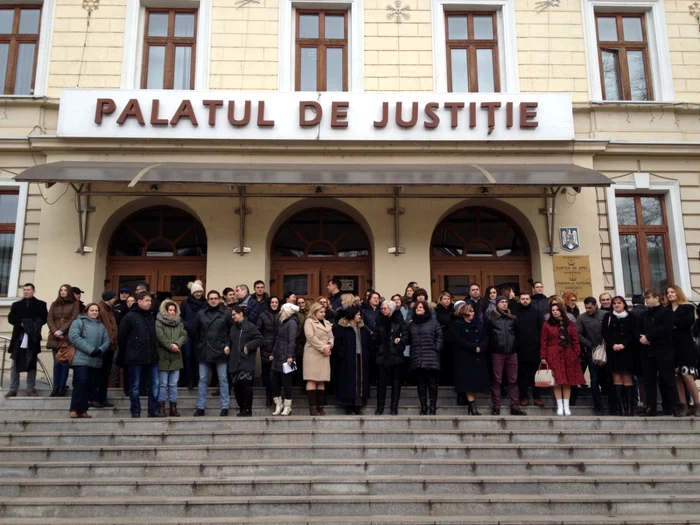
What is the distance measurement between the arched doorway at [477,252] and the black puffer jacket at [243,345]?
15.4 feet

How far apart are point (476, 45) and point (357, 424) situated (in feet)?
27.9

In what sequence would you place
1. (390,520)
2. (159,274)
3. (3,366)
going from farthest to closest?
(159,274), (3,366), (390,520)

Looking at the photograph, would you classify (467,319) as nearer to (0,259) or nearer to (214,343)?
(214,343)

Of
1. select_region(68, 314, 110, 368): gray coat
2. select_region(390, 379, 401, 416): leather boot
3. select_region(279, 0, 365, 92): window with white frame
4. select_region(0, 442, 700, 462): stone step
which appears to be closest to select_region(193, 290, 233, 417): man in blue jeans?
select_region(68, 314, 110, 368): gray coat

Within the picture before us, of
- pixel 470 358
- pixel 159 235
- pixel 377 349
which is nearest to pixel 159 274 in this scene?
pixel 159 235

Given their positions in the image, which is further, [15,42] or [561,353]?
[15,42]

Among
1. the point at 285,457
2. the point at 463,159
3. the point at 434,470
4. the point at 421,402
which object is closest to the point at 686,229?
the point at 463,159

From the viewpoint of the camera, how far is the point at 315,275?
12.2 meters

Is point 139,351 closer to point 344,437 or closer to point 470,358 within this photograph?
point 344,437

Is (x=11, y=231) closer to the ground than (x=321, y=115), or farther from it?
closer to the ground

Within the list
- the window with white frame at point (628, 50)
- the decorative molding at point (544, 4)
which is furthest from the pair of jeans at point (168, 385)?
the decorative molding at point (544, 4)

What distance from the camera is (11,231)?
1165 cm

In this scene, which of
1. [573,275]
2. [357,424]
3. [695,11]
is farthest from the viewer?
[695,11]

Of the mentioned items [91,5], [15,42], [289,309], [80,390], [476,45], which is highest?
[91,5]
